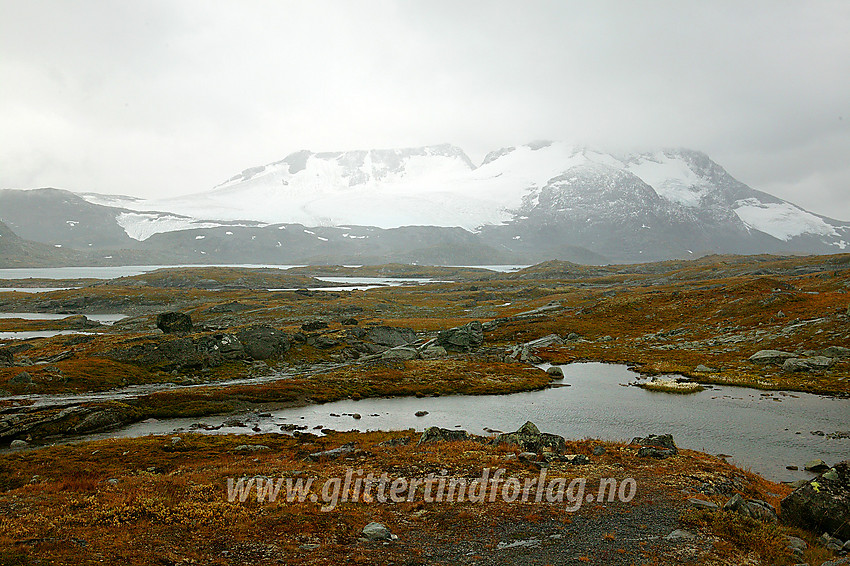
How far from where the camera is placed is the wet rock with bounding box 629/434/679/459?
33562 mm

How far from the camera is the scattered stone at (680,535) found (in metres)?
20.1

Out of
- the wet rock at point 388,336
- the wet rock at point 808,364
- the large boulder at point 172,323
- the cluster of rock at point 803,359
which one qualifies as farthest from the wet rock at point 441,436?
the large boulder at point 172,323

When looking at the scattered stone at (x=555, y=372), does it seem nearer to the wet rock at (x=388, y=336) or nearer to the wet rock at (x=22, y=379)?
the wet rock at (x=388, y=336)

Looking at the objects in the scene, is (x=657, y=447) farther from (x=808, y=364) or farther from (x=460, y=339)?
(x=460, y=339)

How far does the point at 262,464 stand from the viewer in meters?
32.9

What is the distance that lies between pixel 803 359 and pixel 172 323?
4343 inches

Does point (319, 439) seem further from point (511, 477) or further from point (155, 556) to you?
point (155, 556)

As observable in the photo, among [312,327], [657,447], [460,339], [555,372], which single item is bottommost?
[555,372]

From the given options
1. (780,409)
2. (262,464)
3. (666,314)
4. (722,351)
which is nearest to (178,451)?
(262,464)

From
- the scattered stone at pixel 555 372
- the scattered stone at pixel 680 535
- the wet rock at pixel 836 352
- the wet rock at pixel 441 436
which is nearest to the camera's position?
the scattered stone at pixel 680 535

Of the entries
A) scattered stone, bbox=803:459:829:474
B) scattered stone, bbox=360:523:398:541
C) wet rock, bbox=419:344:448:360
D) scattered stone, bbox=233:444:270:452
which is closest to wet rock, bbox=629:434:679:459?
scattered stone, bbox=803:459:829:474

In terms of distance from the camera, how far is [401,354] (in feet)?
285

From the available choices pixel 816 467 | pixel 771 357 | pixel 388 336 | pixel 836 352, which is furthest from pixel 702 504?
pixel 388 336

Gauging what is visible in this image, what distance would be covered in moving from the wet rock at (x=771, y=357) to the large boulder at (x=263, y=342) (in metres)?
76.8
